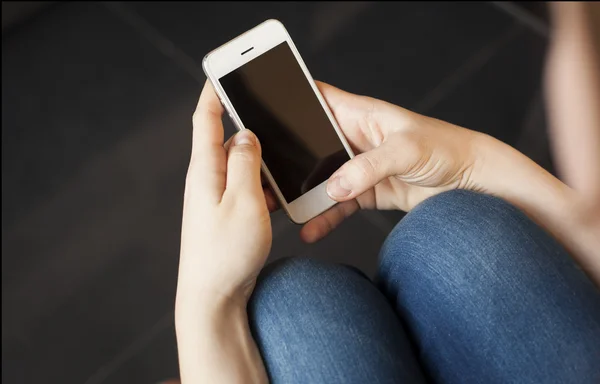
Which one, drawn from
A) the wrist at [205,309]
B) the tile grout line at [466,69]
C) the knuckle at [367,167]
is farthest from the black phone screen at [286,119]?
the tile grout line at [466,69]

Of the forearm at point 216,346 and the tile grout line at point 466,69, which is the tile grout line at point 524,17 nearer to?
the tile grout line at point 466,69

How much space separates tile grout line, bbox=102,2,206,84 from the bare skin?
0.60m

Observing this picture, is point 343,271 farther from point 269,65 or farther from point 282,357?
point 269,65

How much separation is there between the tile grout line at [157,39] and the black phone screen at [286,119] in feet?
1.86

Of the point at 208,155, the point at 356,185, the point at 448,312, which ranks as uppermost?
the point at 208,155

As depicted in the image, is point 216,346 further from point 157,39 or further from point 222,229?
point 157,39

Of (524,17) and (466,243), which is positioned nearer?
(466,243)

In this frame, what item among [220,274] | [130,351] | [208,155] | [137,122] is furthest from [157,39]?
[220,274]

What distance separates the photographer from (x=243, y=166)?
583 millimetres

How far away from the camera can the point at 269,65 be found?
0.71 metres

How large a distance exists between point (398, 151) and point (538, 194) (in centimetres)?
17

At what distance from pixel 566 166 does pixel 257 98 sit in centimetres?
43

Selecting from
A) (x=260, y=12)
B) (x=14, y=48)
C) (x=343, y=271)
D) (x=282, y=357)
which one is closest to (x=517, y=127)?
(x=260, y=12)

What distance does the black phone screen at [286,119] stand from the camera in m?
0.70
